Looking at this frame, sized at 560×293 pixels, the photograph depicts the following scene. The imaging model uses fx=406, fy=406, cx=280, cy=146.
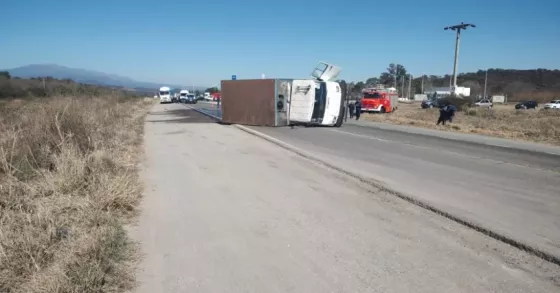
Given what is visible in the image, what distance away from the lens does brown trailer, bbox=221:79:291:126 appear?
19625 mm

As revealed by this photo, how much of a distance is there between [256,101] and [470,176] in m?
13.3

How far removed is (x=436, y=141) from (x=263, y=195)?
1136 cm

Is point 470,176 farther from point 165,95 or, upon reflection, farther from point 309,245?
point 165,95

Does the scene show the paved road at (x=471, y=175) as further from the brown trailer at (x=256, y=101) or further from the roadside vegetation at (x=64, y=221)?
the roadside vegetation at (x=64, y=221)

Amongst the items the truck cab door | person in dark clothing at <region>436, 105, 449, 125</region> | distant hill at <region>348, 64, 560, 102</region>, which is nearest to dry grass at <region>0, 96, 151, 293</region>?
the truck cab door

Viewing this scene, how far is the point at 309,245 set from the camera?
4832mm

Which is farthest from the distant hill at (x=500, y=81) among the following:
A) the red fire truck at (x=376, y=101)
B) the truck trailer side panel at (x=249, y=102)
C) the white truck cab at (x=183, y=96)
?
the truck trailer side panel at (x=249, y=102)

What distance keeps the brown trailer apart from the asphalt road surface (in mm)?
3843

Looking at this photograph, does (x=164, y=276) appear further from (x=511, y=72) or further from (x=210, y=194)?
(x=511, y=72)

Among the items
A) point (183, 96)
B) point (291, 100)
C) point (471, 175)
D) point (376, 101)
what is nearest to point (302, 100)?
point (291, 100)

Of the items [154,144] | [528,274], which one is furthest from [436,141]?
[528,274]

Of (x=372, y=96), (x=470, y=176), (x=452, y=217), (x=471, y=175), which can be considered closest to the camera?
(x=452, y=217)

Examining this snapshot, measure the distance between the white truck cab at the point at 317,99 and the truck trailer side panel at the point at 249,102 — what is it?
3.44 ft

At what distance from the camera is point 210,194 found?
7293 mm
